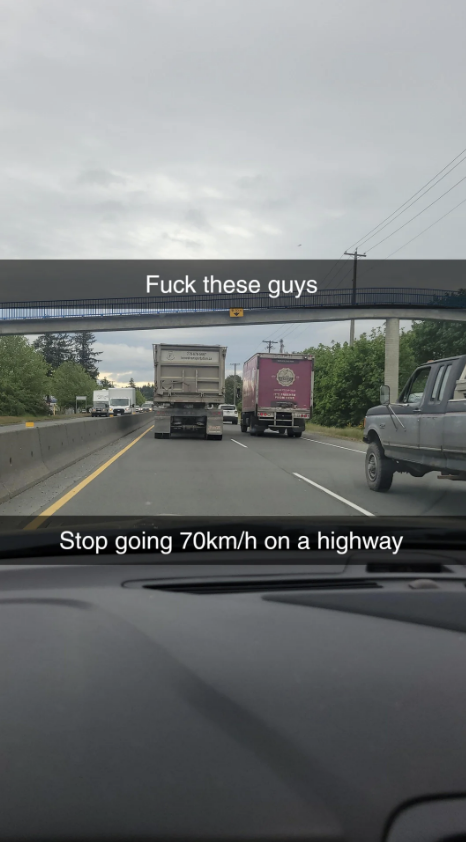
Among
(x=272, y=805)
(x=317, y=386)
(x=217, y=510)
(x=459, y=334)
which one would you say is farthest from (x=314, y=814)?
(x=317, y=386)

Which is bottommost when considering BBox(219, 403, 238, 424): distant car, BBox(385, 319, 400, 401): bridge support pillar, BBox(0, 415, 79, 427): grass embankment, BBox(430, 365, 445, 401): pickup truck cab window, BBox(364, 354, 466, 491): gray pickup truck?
BBox(0, 415, 79, 427): grass embankment

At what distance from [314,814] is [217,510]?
21.1 feet

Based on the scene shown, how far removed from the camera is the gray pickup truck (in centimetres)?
816

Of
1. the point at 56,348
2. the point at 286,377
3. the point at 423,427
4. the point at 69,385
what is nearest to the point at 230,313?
the point at 286,377

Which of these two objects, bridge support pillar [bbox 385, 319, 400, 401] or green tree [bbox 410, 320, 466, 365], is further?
bridge support pillar [bbox 385, 319, 400, 401]

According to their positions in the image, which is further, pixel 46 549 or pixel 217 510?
pixel 217 510

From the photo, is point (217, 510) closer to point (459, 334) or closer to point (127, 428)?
point (127, 428)

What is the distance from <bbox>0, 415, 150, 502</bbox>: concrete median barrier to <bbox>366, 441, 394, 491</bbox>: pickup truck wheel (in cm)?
541

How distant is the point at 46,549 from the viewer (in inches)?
135

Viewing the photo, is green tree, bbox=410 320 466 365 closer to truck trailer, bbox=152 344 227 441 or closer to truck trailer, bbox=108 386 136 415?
truck trailer, bbox=152 344 227 441

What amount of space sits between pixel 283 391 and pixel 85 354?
14120 cm

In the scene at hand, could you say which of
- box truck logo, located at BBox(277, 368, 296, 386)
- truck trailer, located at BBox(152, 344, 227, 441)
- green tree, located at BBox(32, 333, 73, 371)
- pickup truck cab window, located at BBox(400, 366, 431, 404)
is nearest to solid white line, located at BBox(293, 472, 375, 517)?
pickup truck cab window, located at BBox(400, 366, 431, 404)

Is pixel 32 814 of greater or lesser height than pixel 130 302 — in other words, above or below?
below

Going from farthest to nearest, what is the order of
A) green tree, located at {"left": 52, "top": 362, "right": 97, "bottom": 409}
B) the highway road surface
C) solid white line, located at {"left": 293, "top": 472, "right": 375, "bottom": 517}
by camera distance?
green tree, located at {"left": 52, "top": 362, "right": 97, "bottom": 409}
solid white line, located at {"left": 293, "top": 472, "right": 375, "bottom": 517}
the highway road surface
